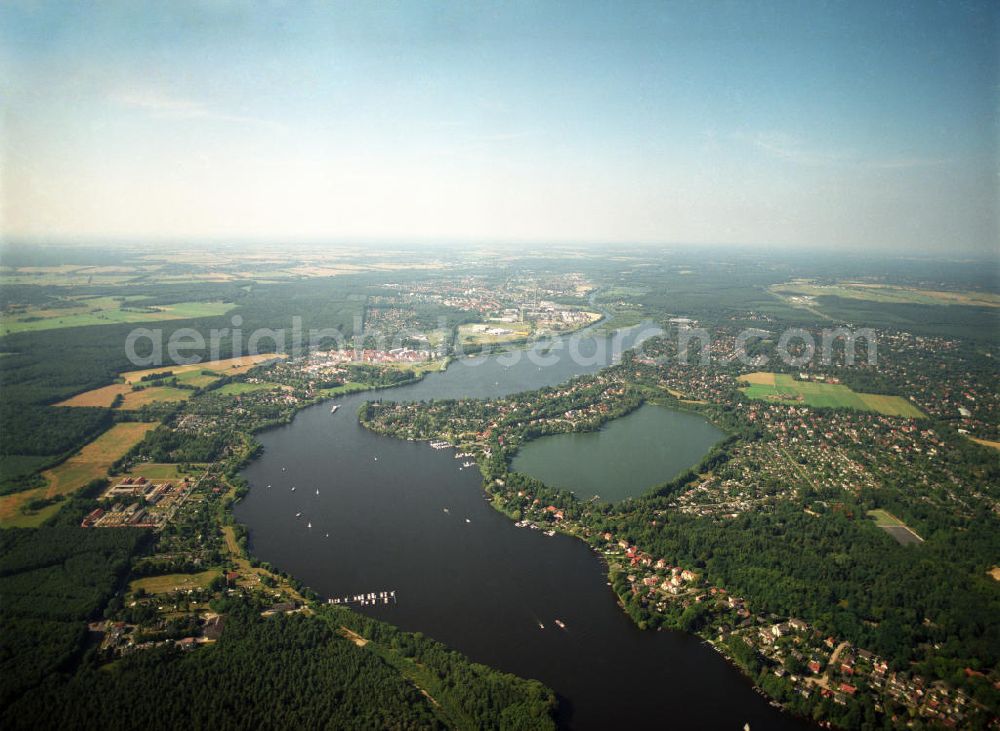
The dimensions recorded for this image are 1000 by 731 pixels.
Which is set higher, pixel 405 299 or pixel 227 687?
pixel 405 299

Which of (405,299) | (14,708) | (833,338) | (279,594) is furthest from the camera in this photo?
(405,299)

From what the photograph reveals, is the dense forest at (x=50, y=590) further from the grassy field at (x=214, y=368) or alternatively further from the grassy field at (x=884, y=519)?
the grassy field at (x=884, y=519)

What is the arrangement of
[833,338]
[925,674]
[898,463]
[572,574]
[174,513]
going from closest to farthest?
[925,674] < [572,574] < [174,513] < [898,463] < [833,338]

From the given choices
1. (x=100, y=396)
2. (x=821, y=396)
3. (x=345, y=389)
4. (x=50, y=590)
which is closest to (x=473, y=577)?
(x=50, y=590)

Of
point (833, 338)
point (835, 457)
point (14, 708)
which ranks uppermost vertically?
point (833, 338)

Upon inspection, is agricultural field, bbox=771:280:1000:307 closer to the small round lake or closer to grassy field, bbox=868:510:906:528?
the small round lake

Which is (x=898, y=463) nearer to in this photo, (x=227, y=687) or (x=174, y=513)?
(x=227, y=687)

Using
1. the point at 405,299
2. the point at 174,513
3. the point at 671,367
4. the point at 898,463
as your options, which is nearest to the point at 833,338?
the point at 671,367

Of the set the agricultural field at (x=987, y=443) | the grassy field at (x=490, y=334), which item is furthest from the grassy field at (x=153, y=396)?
the agricultural field at (x=987, y=443)
